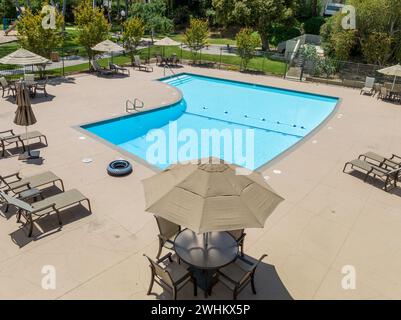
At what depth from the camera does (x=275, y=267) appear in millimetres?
7320

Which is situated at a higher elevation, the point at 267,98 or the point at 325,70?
the point at 325,70

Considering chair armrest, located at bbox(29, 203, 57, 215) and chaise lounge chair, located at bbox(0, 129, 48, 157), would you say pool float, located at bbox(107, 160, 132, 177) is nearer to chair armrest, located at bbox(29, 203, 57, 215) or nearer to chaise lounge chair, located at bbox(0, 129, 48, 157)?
chair armrest, located at bbox(29, 203, 57, 215)

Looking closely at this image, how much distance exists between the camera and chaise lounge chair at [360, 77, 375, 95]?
949 inches

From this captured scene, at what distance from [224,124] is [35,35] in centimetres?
1327

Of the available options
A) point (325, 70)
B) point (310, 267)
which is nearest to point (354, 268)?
point (310, 267)

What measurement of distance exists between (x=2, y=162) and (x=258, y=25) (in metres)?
33.0

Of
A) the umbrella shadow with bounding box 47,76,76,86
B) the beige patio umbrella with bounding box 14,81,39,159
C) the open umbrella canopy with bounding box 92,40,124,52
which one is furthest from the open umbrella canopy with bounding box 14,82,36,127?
the open umbrella canopy with bounding box 92,40,124,52

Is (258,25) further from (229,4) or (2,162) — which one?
(2,162)

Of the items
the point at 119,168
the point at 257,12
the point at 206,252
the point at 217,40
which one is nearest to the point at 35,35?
the point at 119,168

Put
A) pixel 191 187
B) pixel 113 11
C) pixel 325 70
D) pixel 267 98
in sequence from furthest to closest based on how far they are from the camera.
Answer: pixel 113 11, pixel 325 70, pixel 267 98, pixel 191 187

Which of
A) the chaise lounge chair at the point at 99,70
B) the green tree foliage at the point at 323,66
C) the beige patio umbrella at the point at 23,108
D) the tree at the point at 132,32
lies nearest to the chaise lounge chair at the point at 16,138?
the beige patio umbrella at the point at 23,108

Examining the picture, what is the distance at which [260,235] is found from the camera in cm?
837

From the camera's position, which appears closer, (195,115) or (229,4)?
(195,115)
